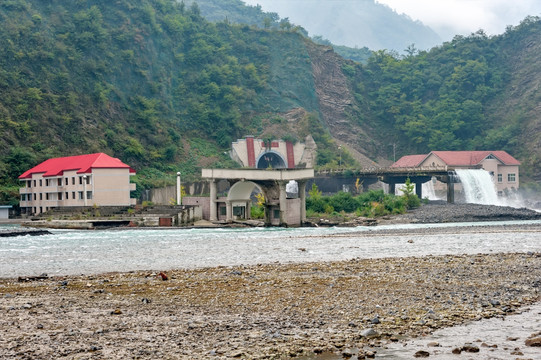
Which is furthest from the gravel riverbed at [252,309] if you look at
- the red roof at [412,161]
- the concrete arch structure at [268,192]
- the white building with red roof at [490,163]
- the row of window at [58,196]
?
the red roof at [412,161]

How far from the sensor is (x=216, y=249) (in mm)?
38781

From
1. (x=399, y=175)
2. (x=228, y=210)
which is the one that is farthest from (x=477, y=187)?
(x=228, y=210)

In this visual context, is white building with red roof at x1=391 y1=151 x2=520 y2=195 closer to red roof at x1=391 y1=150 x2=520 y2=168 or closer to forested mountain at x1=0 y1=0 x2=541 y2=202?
red roof at x1=391 y1=150 x2=520 y2=168

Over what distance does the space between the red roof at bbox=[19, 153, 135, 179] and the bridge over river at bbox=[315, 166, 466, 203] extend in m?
34.9

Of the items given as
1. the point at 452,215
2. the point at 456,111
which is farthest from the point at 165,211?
the point at 456,111

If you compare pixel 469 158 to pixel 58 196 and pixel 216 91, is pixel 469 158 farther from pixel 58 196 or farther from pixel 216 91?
pixel 58 196

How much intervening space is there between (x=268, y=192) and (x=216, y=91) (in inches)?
2257

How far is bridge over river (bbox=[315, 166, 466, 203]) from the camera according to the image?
89.9 metres

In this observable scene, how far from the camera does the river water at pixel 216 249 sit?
99.4 feet

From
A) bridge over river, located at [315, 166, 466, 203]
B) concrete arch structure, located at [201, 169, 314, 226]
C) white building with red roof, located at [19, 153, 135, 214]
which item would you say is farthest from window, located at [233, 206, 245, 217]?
bridge over river, located at [315, 166, 466, 203]

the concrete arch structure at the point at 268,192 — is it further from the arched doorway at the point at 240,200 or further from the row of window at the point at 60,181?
the row of window at the point at 60,181

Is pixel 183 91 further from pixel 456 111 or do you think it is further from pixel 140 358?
pixel 140 358

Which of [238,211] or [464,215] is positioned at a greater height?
[238,211]

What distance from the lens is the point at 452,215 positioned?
7125 centimetres
